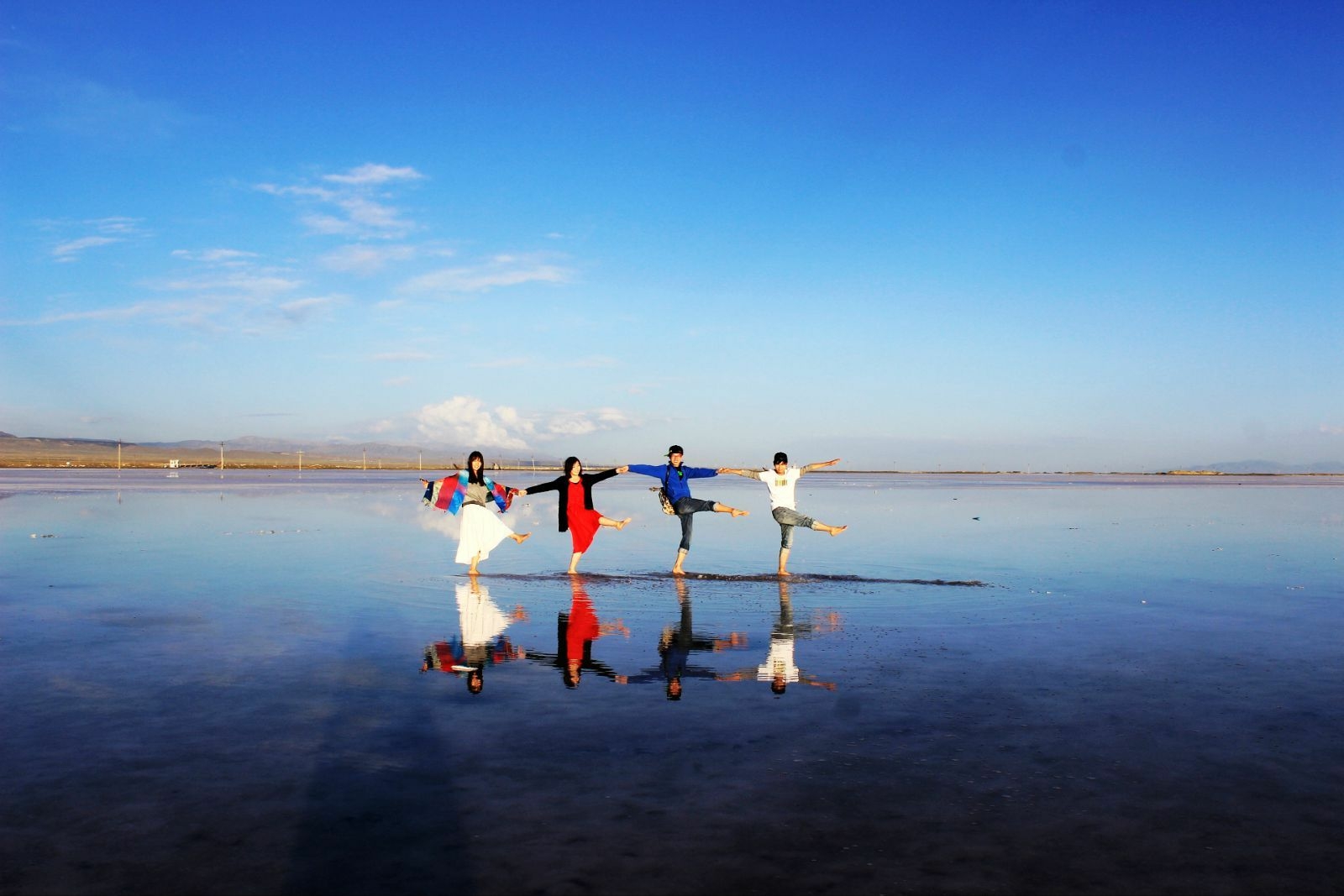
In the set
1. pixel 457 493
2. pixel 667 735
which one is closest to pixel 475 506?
pixel 457 493

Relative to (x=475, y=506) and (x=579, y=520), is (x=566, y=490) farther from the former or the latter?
(x=475, y=506)

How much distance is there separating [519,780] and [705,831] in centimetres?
156

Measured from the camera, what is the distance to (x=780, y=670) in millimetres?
10703

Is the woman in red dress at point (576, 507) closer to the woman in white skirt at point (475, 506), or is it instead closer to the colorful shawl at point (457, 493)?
the colorful shawl at point (457, 493)

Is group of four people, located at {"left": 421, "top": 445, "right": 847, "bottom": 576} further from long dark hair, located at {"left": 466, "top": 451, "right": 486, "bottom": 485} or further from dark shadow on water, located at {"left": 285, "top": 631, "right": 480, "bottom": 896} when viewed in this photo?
dark shadow on water, located at {"left": 285, "top": 631, "right": 480, "bottom": 896}

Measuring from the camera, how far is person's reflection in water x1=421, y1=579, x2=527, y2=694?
34.7ft

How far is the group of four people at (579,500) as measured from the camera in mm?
19859

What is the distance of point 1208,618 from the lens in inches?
566

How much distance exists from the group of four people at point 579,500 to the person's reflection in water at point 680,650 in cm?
556

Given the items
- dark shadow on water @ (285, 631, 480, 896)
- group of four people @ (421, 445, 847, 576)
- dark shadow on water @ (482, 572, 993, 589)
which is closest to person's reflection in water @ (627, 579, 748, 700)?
dark shadow on water @ (285, 631, 480, 896)

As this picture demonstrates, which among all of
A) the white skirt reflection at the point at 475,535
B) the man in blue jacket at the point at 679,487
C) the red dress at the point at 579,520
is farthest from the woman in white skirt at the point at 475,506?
the man in blue jacket at the point at 679,487

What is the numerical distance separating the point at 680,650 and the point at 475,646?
8.48 ft

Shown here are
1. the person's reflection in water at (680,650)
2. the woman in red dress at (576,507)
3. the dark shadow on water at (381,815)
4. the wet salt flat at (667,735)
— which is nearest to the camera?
the dark shadow on water at (381,815)

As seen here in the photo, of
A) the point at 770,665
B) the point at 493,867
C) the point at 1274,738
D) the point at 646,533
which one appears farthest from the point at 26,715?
the point at 646,533
